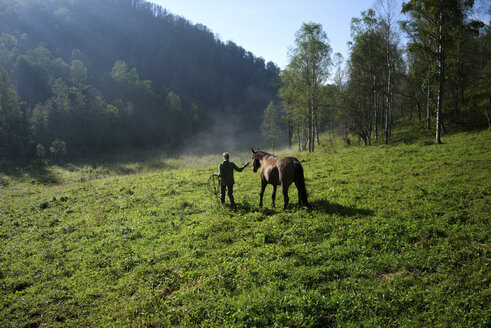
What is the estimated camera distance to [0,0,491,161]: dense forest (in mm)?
31578

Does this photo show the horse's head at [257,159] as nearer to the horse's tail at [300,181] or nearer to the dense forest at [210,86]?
the horse's tail at [300,181]

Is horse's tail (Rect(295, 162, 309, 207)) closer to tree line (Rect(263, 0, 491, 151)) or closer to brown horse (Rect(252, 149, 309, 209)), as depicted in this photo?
brown horse (Rect(252, 149, 309, 209))

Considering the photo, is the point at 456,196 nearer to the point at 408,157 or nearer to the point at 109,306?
the point at 408,157

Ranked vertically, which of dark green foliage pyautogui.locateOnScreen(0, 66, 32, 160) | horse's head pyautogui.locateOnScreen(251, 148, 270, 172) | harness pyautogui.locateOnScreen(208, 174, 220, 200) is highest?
dark green foliage pyautogui.locateOnScreen(0, 66, 32, 160)

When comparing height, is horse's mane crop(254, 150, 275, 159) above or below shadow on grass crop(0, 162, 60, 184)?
above

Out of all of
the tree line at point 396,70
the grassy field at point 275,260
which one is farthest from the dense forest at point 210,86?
the grassy field at point 275,260

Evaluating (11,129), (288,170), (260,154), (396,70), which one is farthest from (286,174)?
(11,129)

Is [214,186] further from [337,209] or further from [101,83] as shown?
[101,83]

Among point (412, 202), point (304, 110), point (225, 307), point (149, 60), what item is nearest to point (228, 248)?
point (225, 307)

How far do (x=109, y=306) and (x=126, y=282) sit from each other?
1.04 metres

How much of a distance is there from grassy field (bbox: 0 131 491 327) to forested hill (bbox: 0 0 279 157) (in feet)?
128

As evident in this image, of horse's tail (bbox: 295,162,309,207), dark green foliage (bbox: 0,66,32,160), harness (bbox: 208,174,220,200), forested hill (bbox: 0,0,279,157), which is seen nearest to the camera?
horse's tail (bbox: 295,162,309,207)

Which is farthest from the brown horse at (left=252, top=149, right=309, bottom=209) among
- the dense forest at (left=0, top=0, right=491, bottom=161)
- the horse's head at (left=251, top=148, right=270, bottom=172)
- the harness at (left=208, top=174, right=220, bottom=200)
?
the dense forest at (left=0, top=0, right=491, bottom=161)

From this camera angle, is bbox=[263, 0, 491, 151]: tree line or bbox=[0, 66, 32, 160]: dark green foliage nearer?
bbox=[263, 0, 491, 151]: tree line
